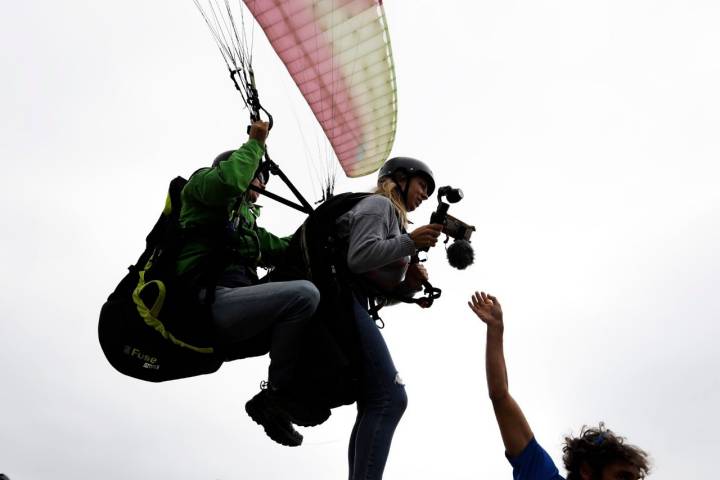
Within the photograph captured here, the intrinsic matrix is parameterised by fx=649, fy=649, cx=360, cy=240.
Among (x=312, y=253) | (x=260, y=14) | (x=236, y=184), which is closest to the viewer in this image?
(x=236, y=184)

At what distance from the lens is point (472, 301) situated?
339 cm

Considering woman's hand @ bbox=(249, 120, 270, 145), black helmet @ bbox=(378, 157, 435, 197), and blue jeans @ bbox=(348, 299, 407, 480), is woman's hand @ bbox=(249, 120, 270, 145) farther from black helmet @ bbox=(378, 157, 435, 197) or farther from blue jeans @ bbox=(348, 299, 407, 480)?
blue jeans @ bbox=(348, 299, 407, 480)

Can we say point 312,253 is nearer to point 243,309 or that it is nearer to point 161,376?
point 243,309

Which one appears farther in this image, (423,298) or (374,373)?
(423,298)

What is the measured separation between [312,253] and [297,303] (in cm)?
49

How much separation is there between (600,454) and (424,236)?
139cm

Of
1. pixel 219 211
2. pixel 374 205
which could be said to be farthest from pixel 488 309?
pixel 219 211

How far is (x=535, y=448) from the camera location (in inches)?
123

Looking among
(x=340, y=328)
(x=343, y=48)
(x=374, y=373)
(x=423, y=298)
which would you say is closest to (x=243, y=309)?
(x=340, y=328)

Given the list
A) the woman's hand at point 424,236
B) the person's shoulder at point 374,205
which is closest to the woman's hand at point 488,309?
the woman's hand at point 424,236

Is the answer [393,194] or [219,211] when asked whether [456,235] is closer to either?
[393,194]

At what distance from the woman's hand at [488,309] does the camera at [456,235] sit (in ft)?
1.59

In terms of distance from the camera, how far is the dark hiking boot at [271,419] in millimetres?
3549

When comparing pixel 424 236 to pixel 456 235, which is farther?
pixel 456 235
